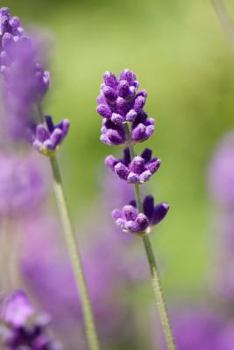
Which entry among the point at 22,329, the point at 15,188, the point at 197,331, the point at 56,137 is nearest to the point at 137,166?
the point at 56,137

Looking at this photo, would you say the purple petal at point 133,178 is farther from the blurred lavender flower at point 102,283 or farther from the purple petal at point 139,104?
the blurred lavender flower at point 102,283

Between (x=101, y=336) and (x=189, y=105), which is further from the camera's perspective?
(x=189, y=105)

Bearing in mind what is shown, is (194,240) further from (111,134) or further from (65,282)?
(111,134)

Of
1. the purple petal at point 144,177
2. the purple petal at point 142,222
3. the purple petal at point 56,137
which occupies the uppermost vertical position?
the purple petal at point 56,137

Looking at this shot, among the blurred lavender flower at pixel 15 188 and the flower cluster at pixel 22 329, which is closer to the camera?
the flower cluster at pixel 22 329

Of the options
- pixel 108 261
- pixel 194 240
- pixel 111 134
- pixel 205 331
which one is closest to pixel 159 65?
pixel 194 240

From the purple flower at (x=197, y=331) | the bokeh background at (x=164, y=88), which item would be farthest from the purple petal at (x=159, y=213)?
the bokeh background at (x=164, y=88)

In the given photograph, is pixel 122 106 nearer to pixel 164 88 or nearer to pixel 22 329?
pixel 22 329
